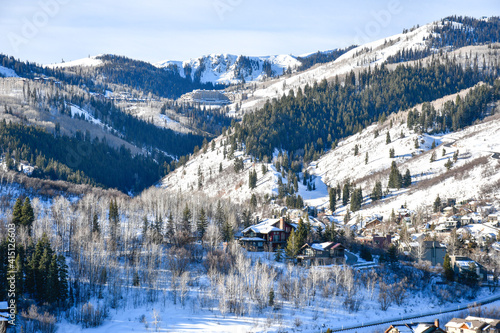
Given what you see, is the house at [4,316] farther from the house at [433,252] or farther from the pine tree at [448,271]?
the house at [433,252]

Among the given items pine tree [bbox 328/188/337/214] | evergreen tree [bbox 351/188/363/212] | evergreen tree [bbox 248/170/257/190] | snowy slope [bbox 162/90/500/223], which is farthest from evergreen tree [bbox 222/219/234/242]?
evergreen tree [bbox 248/170/257/190]

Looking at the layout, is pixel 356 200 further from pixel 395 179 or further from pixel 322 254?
pixel 322 254

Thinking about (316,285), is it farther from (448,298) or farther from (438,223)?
→ (438,223)

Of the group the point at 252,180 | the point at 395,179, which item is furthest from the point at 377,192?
the point at 252,180

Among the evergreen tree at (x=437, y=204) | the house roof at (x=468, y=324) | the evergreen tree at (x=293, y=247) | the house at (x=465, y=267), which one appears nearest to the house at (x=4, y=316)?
the evergreen tree at (x=293, y=247)

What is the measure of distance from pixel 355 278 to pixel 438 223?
45.0 meters

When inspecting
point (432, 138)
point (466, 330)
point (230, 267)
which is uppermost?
point (432, 138)

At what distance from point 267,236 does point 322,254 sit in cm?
1316

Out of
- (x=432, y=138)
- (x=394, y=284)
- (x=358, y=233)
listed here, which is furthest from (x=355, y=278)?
(x=432, y=138)

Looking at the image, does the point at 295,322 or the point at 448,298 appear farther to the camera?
the point at 448,298

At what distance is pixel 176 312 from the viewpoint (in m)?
71.0

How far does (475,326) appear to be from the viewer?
63.6 meters

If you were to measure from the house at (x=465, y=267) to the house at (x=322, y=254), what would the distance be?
18.9 meters

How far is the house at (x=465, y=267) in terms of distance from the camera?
85.4 metres
